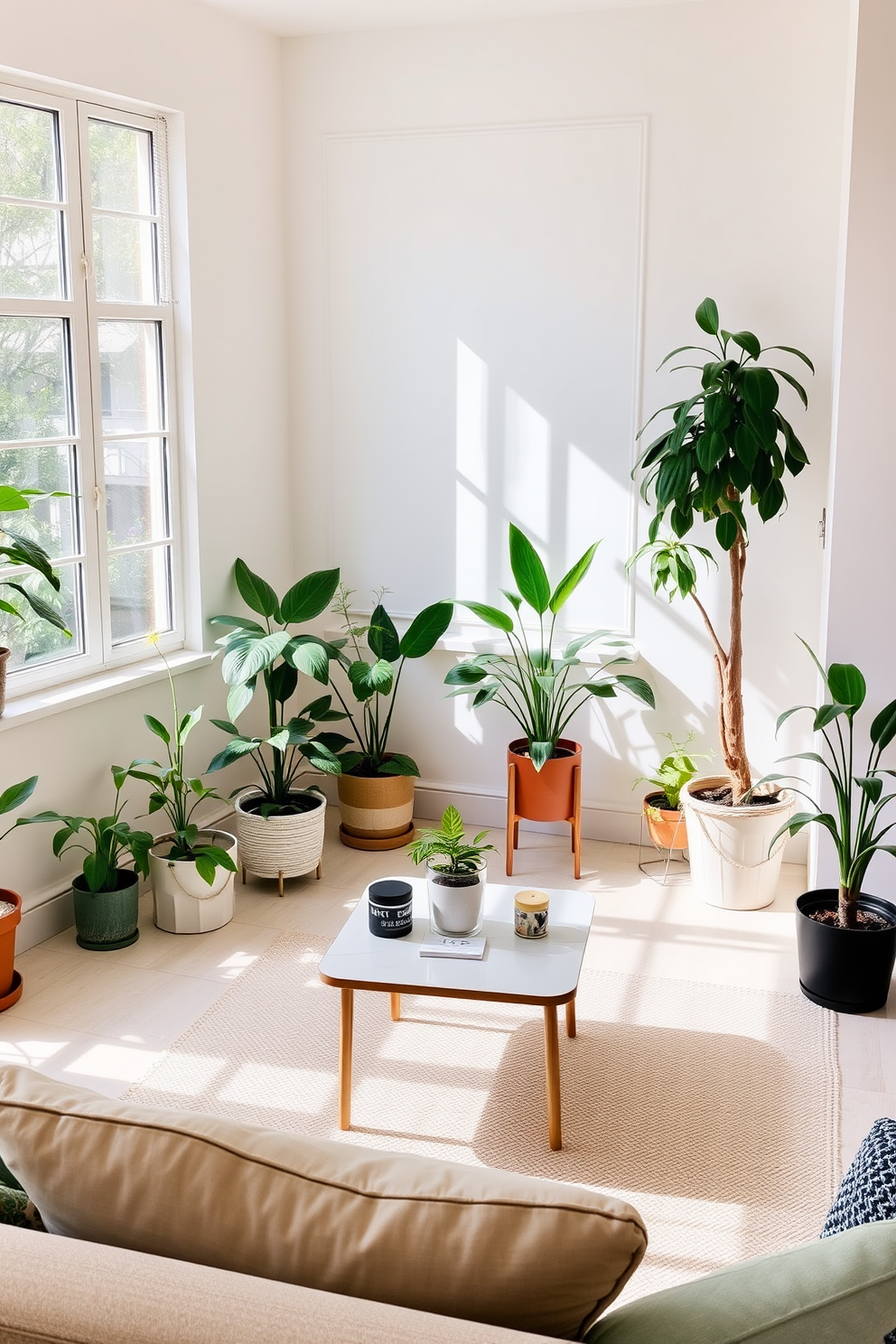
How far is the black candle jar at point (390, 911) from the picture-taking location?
2721 millimetres

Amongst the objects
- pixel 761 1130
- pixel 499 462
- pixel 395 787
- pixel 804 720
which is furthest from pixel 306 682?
pixel 761 1130

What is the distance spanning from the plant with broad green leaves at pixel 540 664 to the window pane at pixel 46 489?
129cm

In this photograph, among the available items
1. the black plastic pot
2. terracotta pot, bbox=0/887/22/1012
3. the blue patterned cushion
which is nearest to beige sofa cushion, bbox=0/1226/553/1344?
the blue patterned cushion

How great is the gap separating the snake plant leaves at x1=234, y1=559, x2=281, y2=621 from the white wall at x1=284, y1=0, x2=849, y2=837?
500 millimetres

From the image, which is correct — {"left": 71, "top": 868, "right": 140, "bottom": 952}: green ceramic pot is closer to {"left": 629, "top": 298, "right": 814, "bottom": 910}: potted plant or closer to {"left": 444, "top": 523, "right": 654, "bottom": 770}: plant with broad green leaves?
{"left": 444, "top": 523, "right": 654, "bottom": 770}: plant with broad green leaves

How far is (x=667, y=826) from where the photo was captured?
4016mm

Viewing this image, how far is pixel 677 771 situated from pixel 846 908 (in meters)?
1.01

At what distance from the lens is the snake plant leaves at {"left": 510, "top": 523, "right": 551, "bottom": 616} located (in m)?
3.94

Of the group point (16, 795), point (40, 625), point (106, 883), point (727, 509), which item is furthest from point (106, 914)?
point (727, 509)

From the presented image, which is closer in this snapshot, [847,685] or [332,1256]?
[332,1256]

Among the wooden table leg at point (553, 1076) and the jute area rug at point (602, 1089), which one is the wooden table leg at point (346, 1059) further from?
the wooden table leg at point (553, 1076)

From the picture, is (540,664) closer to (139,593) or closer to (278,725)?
(278,725)

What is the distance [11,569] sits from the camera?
10.8ft

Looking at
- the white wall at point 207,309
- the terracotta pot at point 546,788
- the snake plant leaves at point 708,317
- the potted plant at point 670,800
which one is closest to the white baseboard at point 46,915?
the white wall at point 207,309
